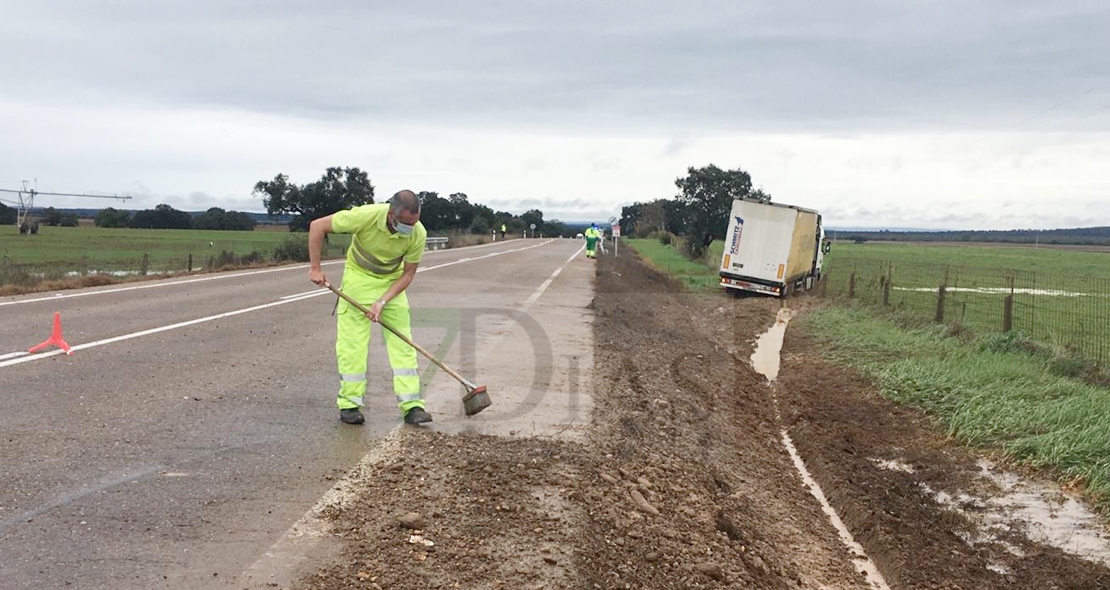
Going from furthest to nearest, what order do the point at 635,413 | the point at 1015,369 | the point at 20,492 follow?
the point at 1015,369, the point at 635,413, the point at 20,492

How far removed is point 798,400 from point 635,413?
4.07 m

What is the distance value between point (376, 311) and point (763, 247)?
68.6ft

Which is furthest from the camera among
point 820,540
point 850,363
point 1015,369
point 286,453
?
point 850,363

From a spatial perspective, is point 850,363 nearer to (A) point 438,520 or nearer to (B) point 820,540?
(B) point 820,540

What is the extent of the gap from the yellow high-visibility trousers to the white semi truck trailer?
20.5 metres

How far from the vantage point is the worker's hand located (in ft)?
21.6

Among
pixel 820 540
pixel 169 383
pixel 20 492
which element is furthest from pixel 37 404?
pixel 820 540

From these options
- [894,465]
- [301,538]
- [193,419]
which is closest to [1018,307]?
[894,465]

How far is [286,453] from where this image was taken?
5.72 meters

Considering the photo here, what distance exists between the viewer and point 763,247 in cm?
2620

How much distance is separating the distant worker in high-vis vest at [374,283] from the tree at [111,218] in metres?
93.8

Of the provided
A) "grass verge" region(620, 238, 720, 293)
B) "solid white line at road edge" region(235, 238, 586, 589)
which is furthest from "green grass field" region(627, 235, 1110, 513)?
"grass verge" region(620, 238, 720, 293)

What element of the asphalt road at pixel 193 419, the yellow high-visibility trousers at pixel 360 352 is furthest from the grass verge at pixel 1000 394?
the yellow high-visibility trousers at pixel 360 352

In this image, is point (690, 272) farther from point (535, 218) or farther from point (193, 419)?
point (535, 218)
